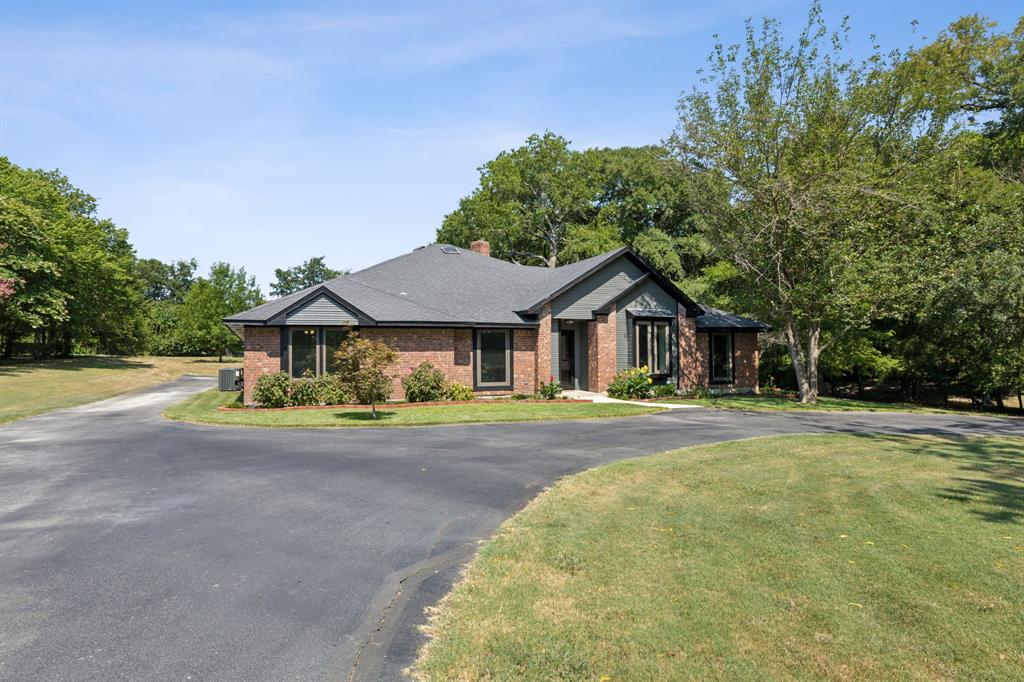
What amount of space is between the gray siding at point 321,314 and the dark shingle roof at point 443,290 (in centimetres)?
29

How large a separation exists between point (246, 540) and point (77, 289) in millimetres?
48427

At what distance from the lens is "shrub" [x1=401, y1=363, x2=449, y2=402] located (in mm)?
20141

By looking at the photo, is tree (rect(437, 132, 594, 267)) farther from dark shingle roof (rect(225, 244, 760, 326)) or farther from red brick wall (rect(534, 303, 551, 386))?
red brick wall (rect(534, 303, 551, 386))

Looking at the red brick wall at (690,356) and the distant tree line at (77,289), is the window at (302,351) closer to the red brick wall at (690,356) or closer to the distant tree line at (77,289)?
the red brick wall at (690,356)

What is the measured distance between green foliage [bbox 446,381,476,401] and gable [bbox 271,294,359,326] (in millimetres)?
4230

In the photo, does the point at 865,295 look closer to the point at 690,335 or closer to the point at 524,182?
the point at 690,335

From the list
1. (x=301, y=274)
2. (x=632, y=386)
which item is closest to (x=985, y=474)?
(x=632, y=386)

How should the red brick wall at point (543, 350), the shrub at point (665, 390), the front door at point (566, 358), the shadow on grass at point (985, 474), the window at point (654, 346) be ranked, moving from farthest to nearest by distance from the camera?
the front door at point (566, 358)
the window at point (654, 346)
the shrub at point (665, 390)
the red brick wall at point (543, 350)
the shadow on grass at point (985, 474)

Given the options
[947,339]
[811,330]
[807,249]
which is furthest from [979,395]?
[807,249]

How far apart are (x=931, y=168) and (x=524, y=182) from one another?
34017mm

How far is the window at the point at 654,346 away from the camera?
2386 centimetres

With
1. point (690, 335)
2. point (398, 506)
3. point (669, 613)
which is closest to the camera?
point (669, 613)

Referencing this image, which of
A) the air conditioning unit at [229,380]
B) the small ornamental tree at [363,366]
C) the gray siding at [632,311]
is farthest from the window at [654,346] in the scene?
the air conditioning unit at [229,380]

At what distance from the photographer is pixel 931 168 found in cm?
2138
